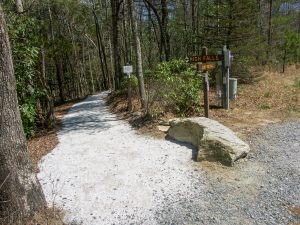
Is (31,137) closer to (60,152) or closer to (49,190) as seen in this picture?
(60,152)

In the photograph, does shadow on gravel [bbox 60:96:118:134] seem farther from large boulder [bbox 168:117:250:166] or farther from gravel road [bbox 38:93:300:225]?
large boulder [bbox 168:117:250:166]

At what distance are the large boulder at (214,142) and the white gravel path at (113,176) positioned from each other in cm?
32

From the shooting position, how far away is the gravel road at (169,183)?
12.9ft

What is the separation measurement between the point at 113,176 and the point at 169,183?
105 centimetres

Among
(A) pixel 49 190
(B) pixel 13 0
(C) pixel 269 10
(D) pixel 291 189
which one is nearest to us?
(D) pixel 291 189

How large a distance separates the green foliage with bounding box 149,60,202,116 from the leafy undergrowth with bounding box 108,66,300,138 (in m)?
0.25

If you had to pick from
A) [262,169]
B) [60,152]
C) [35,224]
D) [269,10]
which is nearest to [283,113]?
[262,169]

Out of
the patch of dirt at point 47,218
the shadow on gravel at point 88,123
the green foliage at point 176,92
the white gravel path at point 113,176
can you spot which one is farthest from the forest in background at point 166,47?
the patch of dirt at point 47,218

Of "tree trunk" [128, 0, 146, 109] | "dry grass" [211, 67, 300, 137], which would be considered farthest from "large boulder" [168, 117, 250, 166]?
"tree trunk" [128, 0, 146, 109]

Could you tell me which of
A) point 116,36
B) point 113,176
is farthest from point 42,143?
point 116,36

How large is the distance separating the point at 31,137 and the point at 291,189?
7.06m

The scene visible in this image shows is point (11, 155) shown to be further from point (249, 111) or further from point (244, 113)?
point (249, 111)

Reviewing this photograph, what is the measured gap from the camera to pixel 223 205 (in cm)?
407

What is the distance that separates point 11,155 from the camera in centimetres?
376
